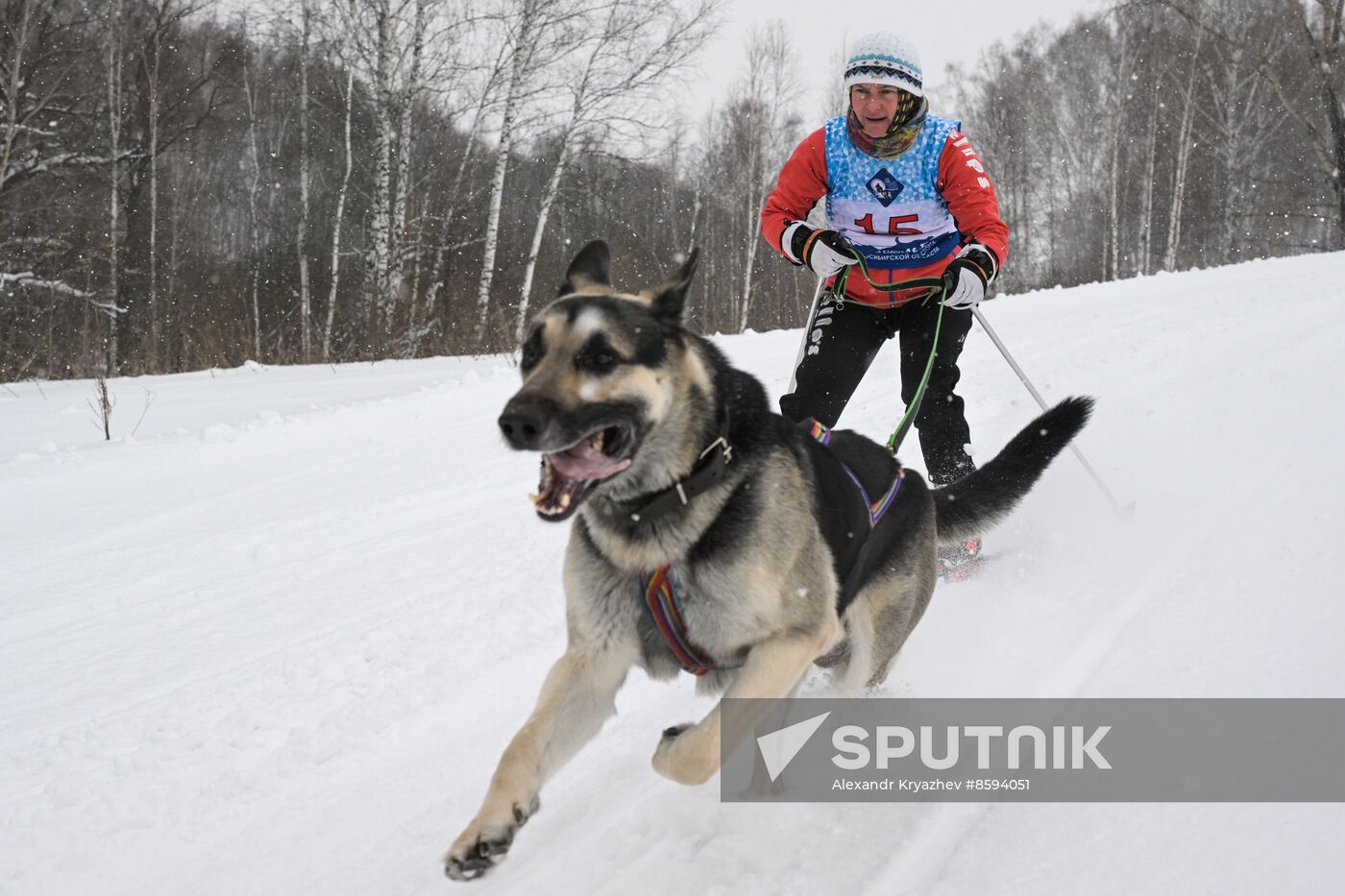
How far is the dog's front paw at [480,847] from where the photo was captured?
1899 mm

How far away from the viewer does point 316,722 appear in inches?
123

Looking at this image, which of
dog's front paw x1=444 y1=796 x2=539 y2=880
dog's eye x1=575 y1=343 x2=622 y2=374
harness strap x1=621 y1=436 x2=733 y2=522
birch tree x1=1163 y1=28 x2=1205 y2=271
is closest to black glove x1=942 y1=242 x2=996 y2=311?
harness strap x1=621 y1=436 x2=733 y2=522

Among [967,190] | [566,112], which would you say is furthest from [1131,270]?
[967,190]

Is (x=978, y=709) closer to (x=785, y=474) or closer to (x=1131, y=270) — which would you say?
(x=785, y=474)

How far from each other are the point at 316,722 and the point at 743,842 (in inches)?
67.3

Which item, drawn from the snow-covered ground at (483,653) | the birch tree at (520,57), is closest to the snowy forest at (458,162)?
the birch tree at (520,57)

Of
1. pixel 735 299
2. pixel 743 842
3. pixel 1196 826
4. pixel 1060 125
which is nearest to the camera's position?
pixel 1196 826

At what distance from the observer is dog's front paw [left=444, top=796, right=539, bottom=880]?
1.90 metres

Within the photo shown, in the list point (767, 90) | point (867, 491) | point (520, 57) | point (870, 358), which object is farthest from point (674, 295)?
point (767, 90)

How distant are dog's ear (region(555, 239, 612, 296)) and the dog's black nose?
850 mm

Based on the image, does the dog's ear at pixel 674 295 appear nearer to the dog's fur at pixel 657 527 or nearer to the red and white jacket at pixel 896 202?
the dog's fur at pixel 657 527

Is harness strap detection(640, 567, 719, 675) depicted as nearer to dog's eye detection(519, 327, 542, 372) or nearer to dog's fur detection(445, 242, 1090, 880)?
dog's fur detection(445, 242, 1090, 880)

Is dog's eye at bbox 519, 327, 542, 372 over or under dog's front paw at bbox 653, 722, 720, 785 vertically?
over

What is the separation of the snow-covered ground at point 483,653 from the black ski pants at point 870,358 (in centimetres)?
88
